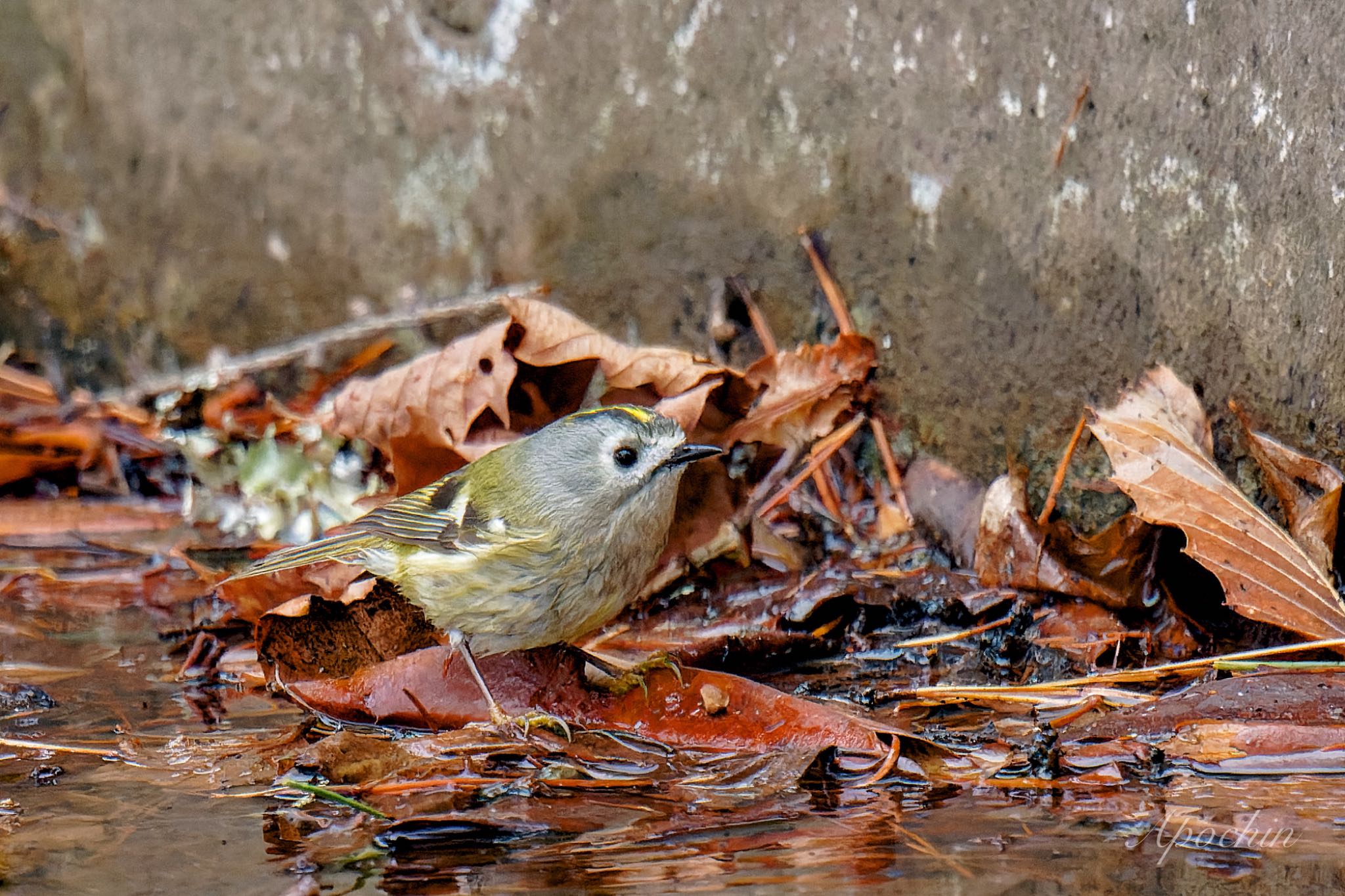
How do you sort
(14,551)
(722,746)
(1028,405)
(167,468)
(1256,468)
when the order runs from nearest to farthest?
(722,746)
(1256,468)
(1028,405)
(14,551)
(167,468)

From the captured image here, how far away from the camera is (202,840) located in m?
2.23

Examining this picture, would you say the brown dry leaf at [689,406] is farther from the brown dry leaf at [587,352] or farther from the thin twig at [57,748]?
the thin twig at [57,748]

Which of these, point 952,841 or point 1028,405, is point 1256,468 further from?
point 952,841

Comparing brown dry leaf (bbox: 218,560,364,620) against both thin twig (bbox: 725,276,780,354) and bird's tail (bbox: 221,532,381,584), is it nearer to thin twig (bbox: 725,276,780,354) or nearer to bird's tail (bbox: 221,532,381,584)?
bird's tail (bbox: 221,532,381,584)

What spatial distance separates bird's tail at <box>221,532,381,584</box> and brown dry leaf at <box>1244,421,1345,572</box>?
2.05 metres

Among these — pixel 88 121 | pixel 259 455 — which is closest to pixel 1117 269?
pixel 259 455

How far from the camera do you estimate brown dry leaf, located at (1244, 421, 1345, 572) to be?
9.13 ft

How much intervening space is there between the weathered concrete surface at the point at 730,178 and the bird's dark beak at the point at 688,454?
3.18 feet

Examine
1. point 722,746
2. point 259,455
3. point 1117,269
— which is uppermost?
point 1117,269

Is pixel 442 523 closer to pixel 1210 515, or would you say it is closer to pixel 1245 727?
pixel 1210 515

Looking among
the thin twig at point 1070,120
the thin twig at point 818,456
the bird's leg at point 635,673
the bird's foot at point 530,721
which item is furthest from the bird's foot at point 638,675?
the thin twig at point 1070,120

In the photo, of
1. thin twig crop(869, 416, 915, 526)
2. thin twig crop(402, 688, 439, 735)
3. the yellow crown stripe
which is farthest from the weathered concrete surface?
thin twig crop(402, 688, 439, 735)

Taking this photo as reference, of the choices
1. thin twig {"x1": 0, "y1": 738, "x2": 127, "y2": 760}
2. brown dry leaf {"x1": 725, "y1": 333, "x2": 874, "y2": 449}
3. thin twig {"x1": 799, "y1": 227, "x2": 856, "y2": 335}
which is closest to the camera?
thin twig {"x1": 0, "y1": 738, "x2": 127, "y2": 760}

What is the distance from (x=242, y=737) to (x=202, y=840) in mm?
615
